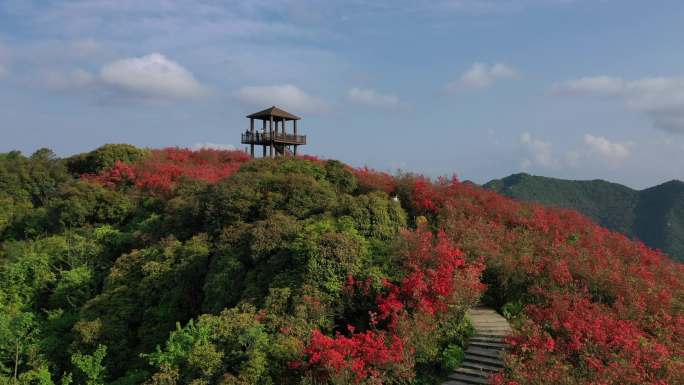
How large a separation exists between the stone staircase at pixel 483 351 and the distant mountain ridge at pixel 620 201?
51708 millimetres

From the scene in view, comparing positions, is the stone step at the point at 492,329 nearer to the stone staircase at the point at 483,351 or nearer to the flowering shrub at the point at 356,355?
the stone staircase at the point at 483,351

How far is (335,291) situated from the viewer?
10.9m

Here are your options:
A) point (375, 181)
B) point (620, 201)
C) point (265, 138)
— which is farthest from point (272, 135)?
point (620, 201)

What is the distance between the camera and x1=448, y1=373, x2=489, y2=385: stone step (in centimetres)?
950

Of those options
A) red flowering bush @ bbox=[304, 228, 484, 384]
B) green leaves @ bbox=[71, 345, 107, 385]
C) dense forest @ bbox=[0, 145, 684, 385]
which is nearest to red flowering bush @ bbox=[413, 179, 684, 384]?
dense forest @ bbox=[0, 145, 684, 385]

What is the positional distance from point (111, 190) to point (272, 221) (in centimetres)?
1366

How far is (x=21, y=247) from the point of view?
20500 mm

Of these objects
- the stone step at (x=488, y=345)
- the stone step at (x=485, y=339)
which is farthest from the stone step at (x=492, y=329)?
the stone step at (x=488, y=345)

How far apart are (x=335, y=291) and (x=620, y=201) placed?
73155 mm

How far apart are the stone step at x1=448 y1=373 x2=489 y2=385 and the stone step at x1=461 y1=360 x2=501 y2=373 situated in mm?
246

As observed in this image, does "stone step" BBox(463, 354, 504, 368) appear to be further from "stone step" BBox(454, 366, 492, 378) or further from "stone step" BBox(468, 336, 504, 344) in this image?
"stone step" BBox(468, 336, 504, 344)

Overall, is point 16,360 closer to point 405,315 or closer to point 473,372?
point 405,315

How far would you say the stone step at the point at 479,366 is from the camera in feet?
31.9

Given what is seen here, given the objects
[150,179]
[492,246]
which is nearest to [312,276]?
[492,246]
